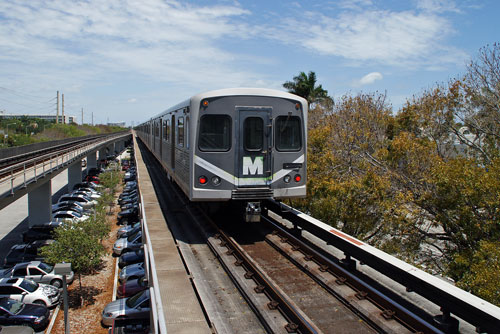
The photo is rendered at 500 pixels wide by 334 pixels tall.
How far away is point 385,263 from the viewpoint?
6.21 meters

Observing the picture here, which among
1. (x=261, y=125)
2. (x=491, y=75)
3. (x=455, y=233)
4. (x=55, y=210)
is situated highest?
(x=491, y=75)

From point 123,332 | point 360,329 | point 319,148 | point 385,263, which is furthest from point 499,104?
point 123,332

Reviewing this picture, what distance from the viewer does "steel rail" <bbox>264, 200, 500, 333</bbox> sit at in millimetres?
4594

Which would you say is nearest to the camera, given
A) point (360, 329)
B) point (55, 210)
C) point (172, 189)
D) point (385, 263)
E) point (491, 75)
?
point (360, 329)

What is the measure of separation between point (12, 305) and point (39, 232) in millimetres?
8688

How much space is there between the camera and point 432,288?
533cm

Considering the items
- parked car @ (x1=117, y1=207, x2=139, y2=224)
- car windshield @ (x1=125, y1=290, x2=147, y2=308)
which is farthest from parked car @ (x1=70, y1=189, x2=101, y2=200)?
car windshield @ (x1=125, y1=290, x2=147, y2=308)

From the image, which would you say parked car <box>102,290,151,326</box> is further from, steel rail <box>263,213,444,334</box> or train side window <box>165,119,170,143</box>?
steel rail <box>263,213,444,334</box>

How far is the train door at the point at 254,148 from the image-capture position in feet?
29.2

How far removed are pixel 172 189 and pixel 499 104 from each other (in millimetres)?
12930

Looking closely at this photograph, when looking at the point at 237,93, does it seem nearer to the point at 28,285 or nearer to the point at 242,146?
the point at 242,146

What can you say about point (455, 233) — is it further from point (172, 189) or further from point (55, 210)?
point (55, 210)

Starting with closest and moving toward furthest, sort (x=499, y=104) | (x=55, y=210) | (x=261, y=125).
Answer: (x=261, y=125)
(x=499, y=104)
(x=55, y=210)

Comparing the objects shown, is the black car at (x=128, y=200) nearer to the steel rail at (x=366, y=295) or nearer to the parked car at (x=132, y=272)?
the parked car at (x=132, y=272)
